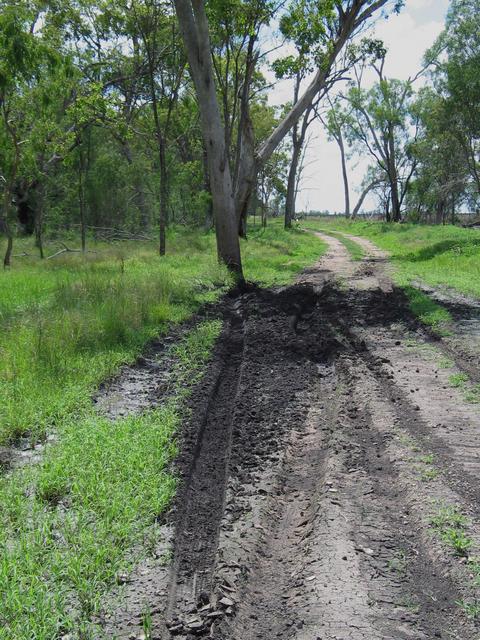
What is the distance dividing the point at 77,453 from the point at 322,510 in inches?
74.2

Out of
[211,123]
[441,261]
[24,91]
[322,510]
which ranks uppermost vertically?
[24,91]

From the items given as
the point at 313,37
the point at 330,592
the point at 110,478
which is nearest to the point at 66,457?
the point at 110,478

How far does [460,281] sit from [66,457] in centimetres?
1095

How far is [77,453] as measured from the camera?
4168mm

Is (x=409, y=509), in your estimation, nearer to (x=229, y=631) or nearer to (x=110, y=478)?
(x=229, y=631)

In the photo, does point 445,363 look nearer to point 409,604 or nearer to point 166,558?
point 409,604

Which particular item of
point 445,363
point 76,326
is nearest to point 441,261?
point 445,363

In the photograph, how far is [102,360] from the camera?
6613mm

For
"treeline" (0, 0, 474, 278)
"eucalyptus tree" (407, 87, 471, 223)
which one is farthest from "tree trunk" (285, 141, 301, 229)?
"eucalyptus tree" (407, 87, 471, 223)

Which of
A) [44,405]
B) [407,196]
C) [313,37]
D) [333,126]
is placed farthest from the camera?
[407,196]

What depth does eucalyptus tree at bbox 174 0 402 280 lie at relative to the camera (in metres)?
12.6

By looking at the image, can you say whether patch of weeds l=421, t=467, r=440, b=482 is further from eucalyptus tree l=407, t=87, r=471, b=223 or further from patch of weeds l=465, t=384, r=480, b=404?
eucalyptus tree l=407, t=87, r=471, b=223

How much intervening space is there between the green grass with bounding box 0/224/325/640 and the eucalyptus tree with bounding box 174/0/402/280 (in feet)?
15.9

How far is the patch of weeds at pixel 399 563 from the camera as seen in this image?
3079mm
